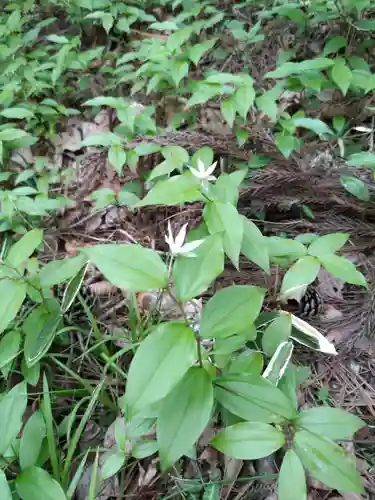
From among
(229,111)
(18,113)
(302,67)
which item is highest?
(302,67)

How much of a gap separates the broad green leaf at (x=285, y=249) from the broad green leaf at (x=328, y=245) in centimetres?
2

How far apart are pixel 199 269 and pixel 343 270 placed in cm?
48

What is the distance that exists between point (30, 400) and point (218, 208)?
32.5 inches

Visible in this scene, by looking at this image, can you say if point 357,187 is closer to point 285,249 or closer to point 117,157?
point 285,249

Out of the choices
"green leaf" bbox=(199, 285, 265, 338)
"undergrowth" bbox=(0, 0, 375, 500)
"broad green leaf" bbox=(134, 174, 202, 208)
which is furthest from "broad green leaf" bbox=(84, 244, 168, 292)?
"broad green leaf" bbox=(134, 174, 202, 208)

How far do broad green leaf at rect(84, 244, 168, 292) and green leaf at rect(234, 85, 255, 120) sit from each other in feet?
3.48

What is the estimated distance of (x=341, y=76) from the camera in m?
1.72

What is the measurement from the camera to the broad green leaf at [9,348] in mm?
1112

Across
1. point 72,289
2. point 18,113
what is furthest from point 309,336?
point 18,113

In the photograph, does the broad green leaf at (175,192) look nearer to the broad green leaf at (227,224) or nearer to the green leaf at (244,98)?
the broad green leaf at (227,224)

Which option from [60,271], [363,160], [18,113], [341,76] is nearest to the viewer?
[60,271]

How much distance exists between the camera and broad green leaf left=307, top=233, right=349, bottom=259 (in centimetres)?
108

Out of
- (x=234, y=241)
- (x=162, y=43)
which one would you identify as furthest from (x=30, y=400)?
(x=162, y=43)

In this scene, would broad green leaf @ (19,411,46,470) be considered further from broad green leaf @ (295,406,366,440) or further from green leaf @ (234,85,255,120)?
green leaf @ (234,85,255,120)
